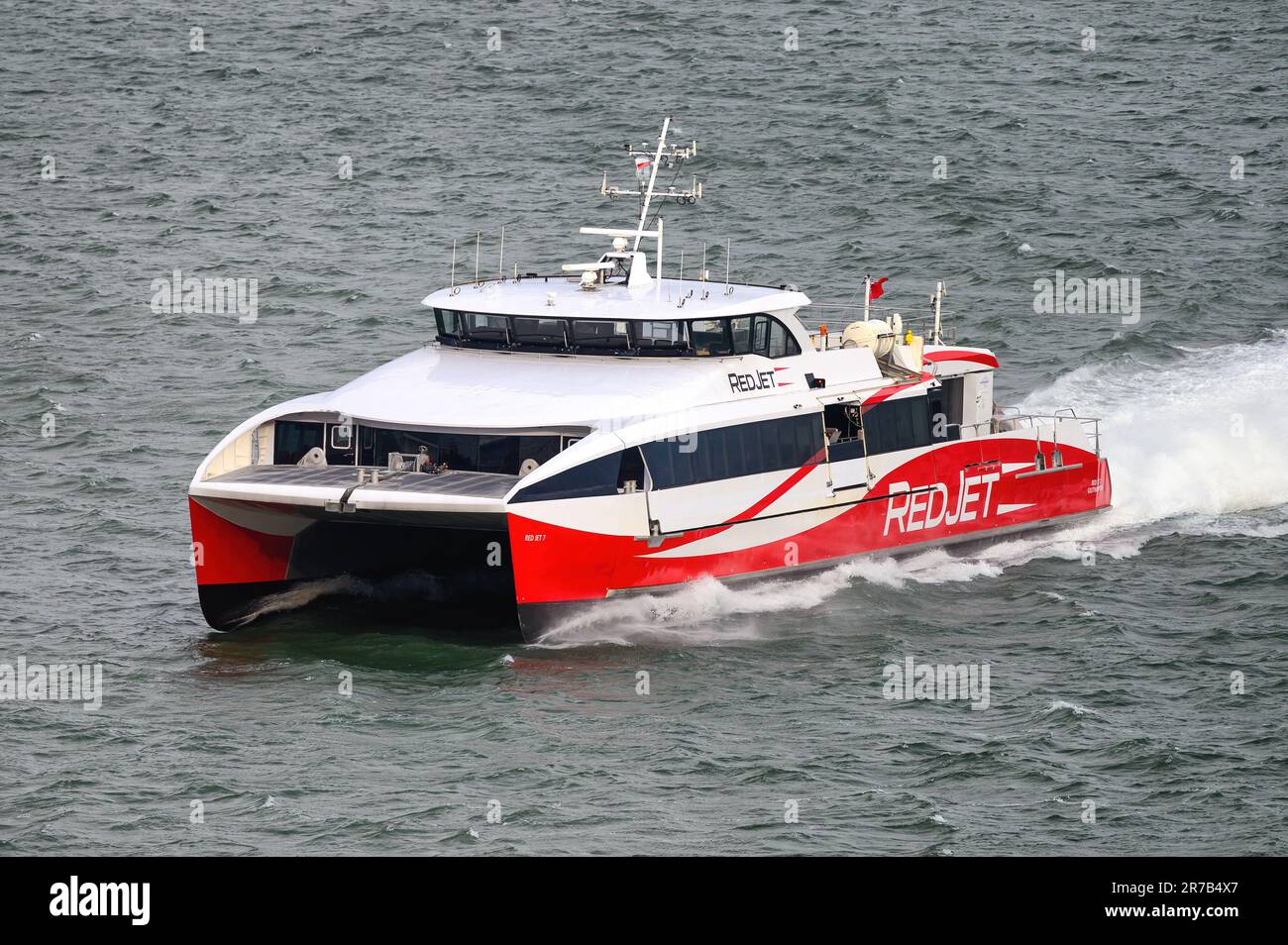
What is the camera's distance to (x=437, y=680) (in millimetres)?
22547

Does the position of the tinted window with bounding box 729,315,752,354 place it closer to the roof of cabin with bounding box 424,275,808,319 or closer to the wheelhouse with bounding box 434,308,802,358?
the wheelhouse with bounding box 434,308,802,358

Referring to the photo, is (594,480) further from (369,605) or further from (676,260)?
(676,260)

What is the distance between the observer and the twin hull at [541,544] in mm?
23234

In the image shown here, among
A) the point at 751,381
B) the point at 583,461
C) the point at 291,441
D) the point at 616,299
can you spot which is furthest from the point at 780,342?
the point at 291,441

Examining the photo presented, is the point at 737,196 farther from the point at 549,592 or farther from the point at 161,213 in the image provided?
the point at 549,592

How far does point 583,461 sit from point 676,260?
62.2 ft

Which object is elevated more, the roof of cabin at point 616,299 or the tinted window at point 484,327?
the roof of cabin at point 616,299

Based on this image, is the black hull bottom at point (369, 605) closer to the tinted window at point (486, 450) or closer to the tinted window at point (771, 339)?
the tinted window at point (486, 450)

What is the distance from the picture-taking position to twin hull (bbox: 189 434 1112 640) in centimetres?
2323

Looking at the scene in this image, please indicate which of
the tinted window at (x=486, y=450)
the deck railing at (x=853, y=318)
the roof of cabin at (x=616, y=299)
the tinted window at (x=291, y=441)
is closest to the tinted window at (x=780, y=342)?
the roof of cabin at (x=616, y=299)

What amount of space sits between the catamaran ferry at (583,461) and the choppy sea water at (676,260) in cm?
64

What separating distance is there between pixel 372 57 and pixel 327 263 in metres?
18.1

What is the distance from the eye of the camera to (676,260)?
136 ft

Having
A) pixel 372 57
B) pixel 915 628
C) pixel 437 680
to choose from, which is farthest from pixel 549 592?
pixel 372 57
